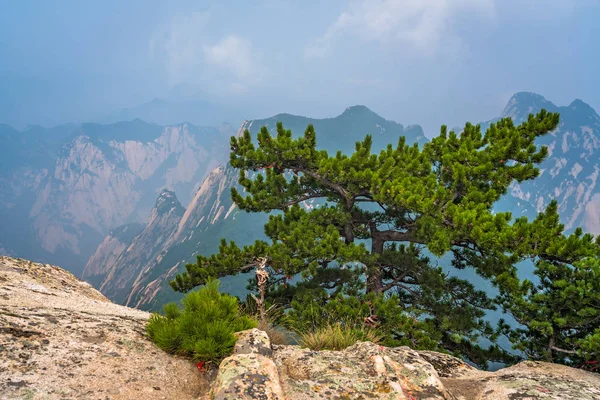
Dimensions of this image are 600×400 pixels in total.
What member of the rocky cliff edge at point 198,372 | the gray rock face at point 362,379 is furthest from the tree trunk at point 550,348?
the rocky cliff edge at point 198,372

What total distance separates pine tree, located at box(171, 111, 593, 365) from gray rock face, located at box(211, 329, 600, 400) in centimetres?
441

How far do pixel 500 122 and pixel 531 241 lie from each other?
5950 millimetres

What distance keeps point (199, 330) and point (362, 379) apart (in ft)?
7.20

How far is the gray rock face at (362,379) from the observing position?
12.3ft

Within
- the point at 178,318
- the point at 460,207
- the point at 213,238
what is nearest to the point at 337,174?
the point at 460,207

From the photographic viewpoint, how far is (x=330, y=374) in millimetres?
4398

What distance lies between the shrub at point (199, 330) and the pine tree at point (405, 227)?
6.00 m

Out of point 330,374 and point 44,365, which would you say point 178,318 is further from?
point 330,374

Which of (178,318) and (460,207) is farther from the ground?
(460,207)

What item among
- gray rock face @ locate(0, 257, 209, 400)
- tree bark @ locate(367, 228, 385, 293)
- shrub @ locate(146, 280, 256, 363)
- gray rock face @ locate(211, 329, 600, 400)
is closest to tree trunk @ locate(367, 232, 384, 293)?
tree bark @ locate(367, 228, 385, 293)

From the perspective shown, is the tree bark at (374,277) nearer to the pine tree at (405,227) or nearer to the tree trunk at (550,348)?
the pine tree at (405,227)

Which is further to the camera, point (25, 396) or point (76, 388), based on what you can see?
point (76, 388)

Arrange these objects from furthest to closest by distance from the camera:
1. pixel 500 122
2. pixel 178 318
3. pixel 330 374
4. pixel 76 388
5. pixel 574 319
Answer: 1. pixel 500 122
2. pixel 574 319
3. pixel 178 318
4. pixel 330 374
5. pixel 76 388

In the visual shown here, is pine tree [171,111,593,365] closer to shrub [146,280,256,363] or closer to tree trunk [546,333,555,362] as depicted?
tree trunk [546,333,555,362]
